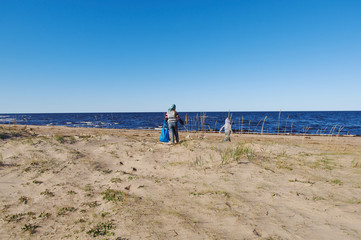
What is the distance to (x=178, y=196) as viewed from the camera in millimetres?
4195

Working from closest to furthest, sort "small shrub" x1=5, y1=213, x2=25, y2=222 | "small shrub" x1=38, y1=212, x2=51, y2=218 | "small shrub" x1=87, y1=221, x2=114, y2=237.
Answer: "small shrub" x1=87, y1=221, x2=114, y2=237
"small shrub" x1=5, y1=213, x2=25, y2=222
"small shrub" x1=38, y1=212, x2=51, y2=218

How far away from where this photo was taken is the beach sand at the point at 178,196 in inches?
118

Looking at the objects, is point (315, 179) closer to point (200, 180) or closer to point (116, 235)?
point (200, 180)

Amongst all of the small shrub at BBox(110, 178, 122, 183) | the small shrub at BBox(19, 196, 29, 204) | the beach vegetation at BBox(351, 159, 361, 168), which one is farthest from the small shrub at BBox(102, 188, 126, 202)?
the beach vegetation at BBox(351, 159, 361, 168)

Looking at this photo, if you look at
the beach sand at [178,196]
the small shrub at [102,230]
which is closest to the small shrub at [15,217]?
the beach sand at [178,196]

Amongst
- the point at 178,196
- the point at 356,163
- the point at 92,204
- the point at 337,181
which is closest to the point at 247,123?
the point at 356,163

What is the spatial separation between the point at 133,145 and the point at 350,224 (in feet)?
26.0

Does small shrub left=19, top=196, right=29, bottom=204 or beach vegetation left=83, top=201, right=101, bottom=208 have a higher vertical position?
beach vegetation left=83, top=201, right=101, bottom=208

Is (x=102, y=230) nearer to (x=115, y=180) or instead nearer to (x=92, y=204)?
(x=92, y=204)

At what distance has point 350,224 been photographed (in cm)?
312

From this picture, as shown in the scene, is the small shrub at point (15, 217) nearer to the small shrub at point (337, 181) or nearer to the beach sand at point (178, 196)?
the beach sand at point (178, 196)

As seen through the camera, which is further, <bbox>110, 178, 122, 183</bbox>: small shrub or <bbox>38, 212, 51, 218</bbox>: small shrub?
<bbox>110, 178, 122, 183</bbox>: small shrub

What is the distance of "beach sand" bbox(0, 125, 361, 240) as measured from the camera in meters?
3.01

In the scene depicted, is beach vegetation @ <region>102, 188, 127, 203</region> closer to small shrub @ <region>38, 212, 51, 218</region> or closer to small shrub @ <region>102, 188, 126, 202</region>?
small shrub @ <region>102, 188, 126, 202</region>
